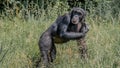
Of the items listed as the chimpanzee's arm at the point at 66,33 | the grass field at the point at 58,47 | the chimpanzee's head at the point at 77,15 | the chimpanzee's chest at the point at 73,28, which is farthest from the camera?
the chimpanzee's chest at the point at 73,28

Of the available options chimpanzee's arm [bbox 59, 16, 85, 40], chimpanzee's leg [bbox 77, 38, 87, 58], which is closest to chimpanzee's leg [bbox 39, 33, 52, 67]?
chimpanzee's arm [bbox 59, 16, 85, 40]

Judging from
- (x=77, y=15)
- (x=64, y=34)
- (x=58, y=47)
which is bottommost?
(x=58, y=47)

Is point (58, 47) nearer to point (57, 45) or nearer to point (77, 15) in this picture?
point (57, 45)

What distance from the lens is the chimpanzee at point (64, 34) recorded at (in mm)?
6051

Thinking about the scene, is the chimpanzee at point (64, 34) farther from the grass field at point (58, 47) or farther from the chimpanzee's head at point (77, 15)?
the grass field at point (58, 47)

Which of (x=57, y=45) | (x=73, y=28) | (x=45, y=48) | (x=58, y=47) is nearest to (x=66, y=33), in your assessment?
(x=73, y=28)

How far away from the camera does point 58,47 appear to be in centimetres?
650

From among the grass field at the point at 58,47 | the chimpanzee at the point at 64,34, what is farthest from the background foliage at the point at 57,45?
the chimpanzee at the point at 64,34

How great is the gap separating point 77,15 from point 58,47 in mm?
609

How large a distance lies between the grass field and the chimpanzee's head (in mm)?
342

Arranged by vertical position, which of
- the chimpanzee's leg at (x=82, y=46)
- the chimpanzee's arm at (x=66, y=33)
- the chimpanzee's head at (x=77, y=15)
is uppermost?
the chimpanzee's head at (x=77, y=15)

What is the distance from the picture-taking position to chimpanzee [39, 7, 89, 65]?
19.9ft

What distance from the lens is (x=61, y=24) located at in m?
6.09

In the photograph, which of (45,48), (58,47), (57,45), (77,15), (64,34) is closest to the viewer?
(64,34)
